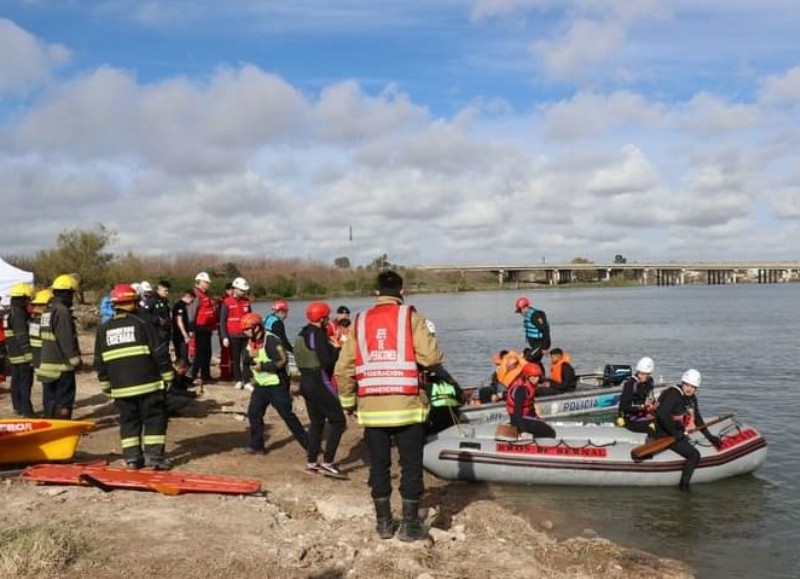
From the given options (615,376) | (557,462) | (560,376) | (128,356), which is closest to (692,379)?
(557,462)

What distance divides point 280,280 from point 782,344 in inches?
2011

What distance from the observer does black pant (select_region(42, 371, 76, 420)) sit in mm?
8352

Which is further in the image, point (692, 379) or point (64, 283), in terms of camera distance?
point (692, 379)

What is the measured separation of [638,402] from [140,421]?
6568 mm

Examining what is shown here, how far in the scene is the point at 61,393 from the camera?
8375 mm

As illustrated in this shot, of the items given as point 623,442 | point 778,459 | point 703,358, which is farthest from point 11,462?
point 703,358

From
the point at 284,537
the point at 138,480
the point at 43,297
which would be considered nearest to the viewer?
the point at 284,537

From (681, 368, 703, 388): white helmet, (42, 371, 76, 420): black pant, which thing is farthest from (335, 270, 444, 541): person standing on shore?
(681, 368, 703, 388): white helmet

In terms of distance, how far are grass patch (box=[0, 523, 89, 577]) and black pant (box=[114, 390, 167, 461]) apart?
1708 millimetres

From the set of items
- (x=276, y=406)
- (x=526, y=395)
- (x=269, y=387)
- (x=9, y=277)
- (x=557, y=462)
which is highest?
(x=9, y=277)

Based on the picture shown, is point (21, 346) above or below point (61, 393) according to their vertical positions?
above

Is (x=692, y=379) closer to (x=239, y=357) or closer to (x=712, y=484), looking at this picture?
(x=712, y=484)

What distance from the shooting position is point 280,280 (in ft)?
237

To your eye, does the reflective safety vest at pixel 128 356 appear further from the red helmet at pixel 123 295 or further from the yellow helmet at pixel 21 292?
the yellow helmet at pixel 21 292
